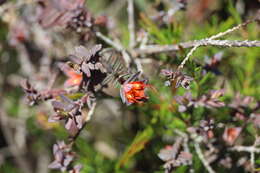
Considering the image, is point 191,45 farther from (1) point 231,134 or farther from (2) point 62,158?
(2) point 62,158

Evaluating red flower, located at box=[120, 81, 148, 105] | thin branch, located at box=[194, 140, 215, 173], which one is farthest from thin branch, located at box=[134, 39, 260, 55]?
thin branch, located at box=[194, 140, 215, 173]

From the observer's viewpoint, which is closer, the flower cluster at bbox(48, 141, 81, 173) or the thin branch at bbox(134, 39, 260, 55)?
the thin branch at bbox(134, 39, 260, 55)

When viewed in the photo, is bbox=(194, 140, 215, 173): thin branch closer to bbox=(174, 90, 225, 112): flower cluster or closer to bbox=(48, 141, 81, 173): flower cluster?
bbox=(174, 90, 225, 112): flower cluster

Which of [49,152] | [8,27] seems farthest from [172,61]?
[49,152]

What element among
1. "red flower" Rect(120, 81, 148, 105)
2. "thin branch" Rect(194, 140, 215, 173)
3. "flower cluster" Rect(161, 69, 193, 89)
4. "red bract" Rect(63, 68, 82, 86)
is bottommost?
"thin branch" Rect(194, 140, 215, 173)

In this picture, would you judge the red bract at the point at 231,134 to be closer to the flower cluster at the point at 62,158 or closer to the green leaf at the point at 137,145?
the green leaf at the point at 137,145

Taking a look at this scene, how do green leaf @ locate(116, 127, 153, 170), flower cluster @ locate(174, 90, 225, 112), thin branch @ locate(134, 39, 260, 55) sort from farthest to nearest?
green leaf @ locate(116, 127, 153, 170)
flower cluster @ locate(174, 90, 225, 112)
thin branch @ locate(134, 39, 260, 55)

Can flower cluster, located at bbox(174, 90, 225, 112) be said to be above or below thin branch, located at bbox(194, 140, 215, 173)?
above
